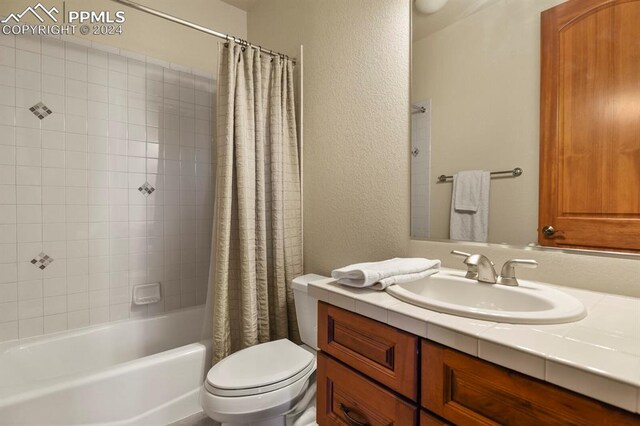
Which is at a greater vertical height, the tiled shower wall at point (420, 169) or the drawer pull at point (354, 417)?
the tiled shower wall at point (420, 169)

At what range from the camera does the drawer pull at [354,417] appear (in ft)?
2.84

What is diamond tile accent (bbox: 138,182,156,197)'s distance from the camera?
212 cm

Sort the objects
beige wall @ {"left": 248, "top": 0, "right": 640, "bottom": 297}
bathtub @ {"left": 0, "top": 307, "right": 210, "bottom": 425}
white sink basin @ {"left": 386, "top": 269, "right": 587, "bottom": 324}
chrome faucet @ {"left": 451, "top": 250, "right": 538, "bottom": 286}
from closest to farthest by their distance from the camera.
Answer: white sink basin @ {"left": 386, "top": 269, "right": 587, "bottom": 324}, chrome faucet @ {"left": 451, "top": 250, "right": 538, "bottom": 286}, bathtub @ {"left": 0, "top": 307, "right": 210, "bottom": 425}, beige wall @ {"left": 248, "top": 0, "right": 640, "bottom": 297}

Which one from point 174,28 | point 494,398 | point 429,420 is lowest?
point 429,420

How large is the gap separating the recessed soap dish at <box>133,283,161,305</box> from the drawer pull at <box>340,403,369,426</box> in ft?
5.52

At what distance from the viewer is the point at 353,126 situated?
5.43ft

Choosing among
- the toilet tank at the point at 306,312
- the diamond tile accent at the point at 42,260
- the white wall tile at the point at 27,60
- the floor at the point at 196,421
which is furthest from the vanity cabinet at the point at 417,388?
the white wall tile at the point at 27,60

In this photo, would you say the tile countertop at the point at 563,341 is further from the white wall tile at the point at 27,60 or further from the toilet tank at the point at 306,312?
the white wall tile at the point at 27,60

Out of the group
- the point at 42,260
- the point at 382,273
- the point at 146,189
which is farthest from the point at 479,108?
the point at 42,260

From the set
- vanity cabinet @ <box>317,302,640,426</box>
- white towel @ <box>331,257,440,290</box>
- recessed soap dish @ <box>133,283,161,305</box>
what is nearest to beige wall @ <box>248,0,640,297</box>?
white towel @ <box>331,257,440,290</box>

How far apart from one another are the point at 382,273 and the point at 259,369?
731 millimetres

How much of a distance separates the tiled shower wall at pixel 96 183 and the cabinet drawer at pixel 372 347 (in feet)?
5.30

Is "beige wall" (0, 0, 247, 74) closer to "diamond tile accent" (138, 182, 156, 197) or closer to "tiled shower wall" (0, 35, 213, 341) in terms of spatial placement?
"tiled shower wall" (0, 35, 213, 341)

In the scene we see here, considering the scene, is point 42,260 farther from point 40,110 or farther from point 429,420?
point 429,420
